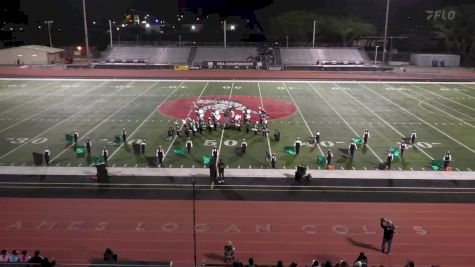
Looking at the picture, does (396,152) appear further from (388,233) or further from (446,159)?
(388,233)

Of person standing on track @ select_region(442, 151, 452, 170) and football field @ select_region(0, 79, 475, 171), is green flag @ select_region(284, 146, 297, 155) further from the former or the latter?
person standing on track @ select_region(442, 151, 452, 170)

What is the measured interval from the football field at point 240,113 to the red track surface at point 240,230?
4.47 meters

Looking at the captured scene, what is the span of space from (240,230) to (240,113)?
17739 millimetres

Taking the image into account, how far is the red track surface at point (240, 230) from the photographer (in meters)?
12.7

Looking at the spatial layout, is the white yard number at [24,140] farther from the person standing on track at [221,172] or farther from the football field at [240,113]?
the person standing on track at [221,172]

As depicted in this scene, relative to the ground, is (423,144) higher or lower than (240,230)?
higher

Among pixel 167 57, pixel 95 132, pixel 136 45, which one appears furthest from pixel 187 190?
pixel 136 45

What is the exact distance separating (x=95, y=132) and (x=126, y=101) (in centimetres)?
1060

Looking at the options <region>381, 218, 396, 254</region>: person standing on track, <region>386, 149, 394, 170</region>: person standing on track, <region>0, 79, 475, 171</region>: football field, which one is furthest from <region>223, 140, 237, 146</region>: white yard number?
<region>381, 218, 396, 254</region>: person standing on track

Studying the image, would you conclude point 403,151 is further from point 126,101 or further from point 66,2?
point 66,2

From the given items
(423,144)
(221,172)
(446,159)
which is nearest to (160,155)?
(221,172)

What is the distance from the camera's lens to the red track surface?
500 inches

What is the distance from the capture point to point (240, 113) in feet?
102

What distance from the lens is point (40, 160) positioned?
19.9 meters
